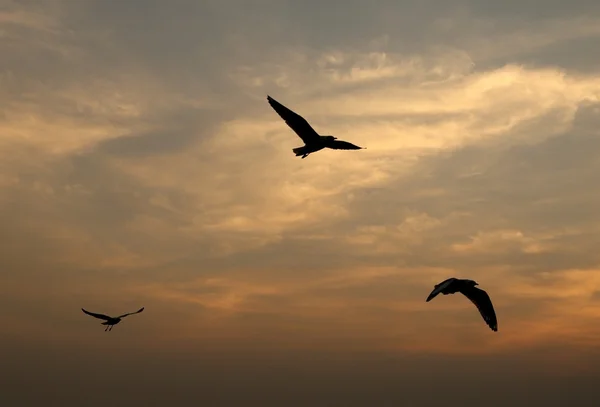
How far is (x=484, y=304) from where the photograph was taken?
192 feet

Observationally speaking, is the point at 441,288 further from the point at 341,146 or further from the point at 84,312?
the point at 84,312

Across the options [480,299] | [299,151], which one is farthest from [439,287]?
[299,151]

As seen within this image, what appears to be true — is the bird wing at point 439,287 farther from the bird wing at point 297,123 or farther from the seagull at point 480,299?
the bird wing at point 297,123

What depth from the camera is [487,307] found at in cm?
5859

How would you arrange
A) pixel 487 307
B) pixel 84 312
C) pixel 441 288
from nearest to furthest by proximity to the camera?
pixel 441 288
pixel 487 307
pixel 84 312

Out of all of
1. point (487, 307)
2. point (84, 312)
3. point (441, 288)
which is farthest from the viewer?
point (84, 312)

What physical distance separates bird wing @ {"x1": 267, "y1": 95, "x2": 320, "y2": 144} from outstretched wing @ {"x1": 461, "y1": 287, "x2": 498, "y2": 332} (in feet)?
51.7

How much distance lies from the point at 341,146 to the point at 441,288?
51.3 ft

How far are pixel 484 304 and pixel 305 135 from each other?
17.9 metres

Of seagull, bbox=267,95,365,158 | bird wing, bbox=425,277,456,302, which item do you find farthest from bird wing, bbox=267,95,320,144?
bird wing, bbox=425,277,456,302

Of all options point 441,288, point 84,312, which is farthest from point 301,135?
point 84,312

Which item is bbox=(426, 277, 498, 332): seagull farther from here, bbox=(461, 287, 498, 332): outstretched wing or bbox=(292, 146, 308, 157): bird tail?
bbox=(292, 146, 308, 157): bird tail

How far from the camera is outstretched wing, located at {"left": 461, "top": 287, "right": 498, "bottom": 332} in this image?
57969mm

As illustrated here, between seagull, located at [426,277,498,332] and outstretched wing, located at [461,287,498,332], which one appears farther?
outstretched wing, located at [461,287,498,332]
